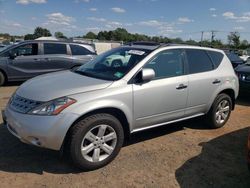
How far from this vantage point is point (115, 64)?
186 inches

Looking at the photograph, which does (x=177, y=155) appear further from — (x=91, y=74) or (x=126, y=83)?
(x=91, y=74)

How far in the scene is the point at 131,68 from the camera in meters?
4.33

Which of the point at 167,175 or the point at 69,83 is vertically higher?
the point at 69,83

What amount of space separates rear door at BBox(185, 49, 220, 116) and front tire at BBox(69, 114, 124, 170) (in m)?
1.65

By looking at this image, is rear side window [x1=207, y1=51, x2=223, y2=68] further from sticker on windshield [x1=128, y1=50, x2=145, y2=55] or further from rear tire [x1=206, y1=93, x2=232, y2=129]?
sticker on windshield [x1=128, y1=50, x2=145, y2=55]

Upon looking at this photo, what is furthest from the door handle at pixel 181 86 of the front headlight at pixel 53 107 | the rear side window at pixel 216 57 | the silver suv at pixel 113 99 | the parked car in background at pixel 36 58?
the parked car in background at pixel 36 58

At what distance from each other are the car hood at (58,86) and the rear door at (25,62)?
6.19 metres

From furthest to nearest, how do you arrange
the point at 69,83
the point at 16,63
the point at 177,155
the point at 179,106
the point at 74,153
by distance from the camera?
the point at 16,63, the point at 179,106, the point at 177,155, the point at 69,83, the point at 74,153

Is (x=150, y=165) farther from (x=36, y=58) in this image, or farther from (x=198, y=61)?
(x=36, y=58)

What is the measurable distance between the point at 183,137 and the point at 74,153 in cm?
235

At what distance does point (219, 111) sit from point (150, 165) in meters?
2.34

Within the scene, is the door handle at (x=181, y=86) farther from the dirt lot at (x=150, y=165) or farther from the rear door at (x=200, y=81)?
the dirt lot at (x=150, y=165)

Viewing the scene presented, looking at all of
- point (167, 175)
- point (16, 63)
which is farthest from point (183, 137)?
point (16, 63)

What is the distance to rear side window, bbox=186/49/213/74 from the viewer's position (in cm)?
517
